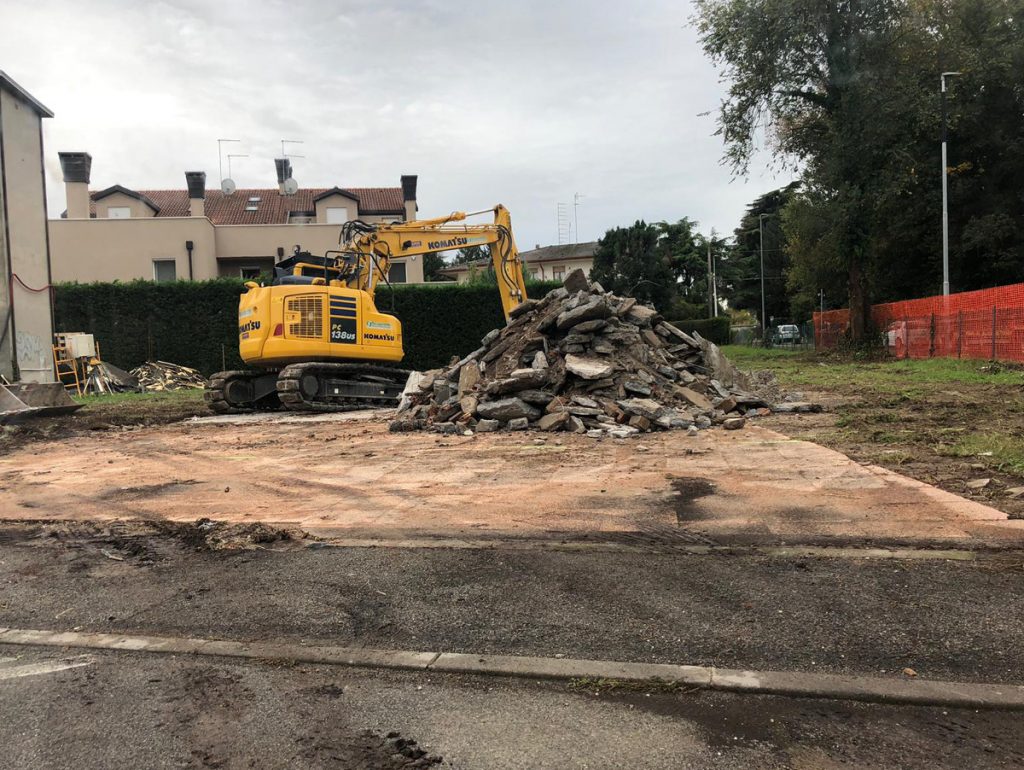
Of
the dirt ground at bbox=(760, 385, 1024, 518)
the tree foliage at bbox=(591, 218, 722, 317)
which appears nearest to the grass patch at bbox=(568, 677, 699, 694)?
the dirt ground at bbox=(760, 385, 1024, 518)

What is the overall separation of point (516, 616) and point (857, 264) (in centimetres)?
3110

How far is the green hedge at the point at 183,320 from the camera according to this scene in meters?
24.4

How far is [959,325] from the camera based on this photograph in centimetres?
2397

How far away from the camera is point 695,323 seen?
49.4m

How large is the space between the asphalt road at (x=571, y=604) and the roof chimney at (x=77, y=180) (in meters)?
35.2

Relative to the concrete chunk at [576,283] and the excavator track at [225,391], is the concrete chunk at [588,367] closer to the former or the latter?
the concrete chunk at [576,283]

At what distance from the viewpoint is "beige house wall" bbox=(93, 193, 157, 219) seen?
117ft

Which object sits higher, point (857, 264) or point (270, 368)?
point (857, 264)

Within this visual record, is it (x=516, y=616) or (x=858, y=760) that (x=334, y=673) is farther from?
(x=858, y=760)

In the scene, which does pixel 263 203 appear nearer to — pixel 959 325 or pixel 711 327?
pixel 711 327

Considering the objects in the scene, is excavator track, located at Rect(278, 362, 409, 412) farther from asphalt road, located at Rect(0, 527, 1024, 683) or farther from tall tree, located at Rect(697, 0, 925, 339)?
tall tree, located at Rect(697, 0, 925, 339)

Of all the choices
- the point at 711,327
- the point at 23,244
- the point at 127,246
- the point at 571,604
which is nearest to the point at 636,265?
the point at 711,327

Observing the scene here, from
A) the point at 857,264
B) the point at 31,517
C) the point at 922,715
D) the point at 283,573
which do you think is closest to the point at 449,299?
the point at 857,264

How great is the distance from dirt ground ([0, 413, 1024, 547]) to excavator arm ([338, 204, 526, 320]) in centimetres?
656
